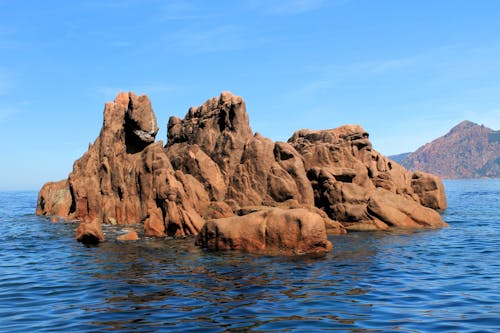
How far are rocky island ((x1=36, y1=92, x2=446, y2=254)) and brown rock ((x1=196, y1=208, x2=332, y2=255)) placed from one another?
1.21 ft

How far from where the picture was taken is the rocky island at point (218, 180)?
3719cm

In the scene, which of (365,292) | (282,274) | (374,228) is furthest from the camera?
(374,228)

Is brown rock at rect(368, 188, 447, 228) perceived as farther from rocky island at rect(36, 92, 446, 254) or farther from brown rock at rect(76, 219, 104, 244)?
brown rock at rect(76, 219, 104, 244)

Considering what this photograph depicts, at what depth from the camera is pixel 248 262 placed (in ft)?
75.4

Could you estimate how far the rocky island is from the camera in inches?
1464

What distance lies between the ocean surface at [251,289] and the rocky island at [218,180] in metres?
5.23

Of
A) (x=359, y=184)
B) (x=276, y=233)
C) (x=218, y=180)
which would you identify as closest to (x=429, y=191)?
(x=359, y=184)

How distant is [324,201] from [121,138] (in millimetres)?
23292

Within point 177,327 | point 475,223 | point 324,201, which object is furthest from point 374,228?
point 177,327

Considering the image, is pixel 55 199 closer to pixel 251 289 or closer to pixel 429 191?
pixel 429 191

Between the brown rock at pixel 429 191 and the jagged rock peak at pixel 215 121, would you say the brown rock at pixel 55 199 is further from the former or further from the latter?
the brown rock at pixel 429 191

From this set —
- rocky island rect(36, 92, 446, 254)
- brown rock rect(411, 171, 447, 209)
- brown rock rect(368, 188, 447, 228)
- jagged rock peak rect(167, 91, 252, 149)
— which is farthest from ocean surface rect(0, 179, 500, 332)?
brown rock rect(411, 171, 447, 209)

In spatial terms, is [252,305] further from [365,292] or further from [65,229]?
[65,229]

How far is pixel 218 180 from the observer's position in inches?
1766
